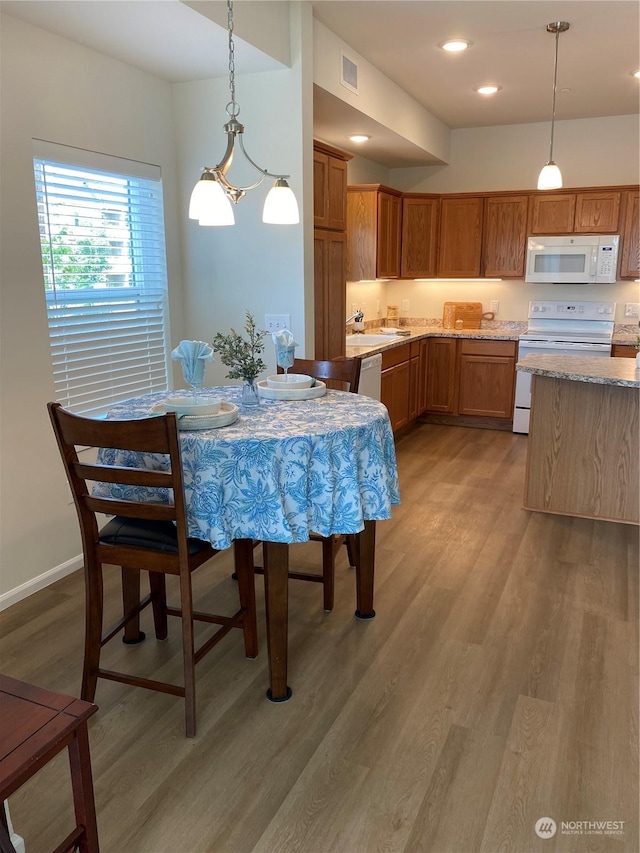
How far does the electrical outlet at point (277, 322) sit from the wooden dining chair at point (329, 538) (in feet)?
1.49

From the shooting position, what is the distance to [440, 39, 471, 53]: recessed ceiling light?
3775 millimetres

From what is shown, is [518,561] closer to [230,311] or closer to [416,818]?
[416,818]

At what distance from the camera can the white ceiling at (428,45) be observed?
2705 mm

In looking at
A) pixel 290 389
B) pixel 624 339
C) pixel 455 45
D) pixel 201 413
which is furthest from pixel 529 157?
pixel 201 413

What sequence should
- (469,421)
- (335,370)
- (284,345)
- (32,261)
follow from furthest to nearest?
(469,421)
(335,370)
(32,261)
(284,345)

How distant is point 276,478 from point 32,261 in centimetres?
165

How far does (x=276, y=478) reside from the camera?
79.9 inches

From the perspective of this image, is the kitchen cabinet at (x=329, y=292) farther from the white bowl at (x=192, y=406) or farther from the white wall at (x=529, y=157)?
the white wall at (x=529, y=157)

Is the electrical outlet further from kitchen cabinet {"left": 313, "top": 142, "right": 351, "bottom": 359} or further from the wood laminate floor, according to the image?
the wood laminate floor

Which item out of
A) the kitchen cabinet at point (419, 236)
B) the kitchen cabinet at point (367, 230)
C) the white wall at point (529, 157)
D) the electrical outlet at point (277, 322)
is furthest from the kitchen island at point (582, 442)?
the white wall at point (529, 157)

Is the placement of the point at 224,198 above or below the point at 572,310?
above

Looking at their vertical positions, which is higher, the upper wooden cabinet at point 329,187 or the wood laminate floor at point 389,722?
the upper wooden cabinet at point 329,187

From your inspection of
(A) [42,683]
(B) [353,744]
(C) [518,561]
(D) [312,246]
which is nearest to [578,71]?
(D) [312,246]

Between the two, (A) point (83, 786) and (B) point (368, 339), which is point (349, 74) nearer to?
(B) point (368, 339)
